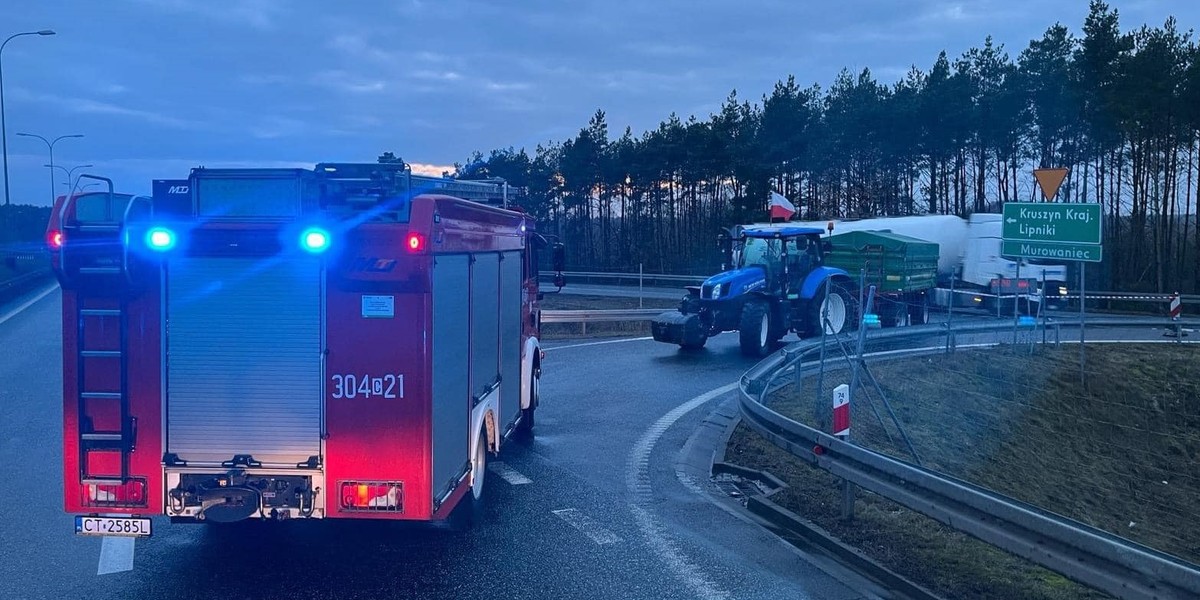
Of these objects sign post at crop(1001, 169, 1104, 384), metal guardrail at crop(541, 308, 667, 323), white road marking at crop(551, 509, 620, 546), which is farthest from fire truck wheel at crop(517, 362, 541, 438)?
metal guardrail at crop(541, 308, 667, 323)

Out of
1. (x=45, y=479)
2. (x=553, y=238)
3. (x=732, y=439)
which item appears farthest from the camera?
(x=553, y=238)

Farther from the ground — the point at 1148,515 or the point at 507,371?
the point at 507,371

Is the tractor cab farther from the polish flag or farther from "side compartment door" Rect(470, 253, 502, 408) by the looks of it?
"side compartment door" Rect(470, 253, 502, 408)

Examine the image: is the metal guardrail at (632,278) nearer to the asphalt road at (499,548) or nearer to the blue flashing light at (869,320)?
the blue flashing light at (869,320)

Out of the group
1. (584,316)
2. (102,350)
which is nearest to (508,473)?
(102,350)

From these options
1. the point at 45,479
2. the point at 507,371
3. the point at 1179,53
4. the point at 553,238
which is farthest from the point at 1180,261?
the point at 45,479

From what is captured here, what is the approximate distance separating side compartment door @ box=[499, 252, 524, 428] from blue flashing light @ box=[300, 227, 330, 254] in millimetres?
3018

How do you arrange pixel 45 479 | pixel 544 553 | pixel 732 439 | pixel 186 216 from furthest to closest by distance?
pixel 732 439 → pixel 45 479 → pixel 544 553 → pixel 186 216

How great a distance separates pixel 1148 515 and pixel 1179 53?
33080 millimetres

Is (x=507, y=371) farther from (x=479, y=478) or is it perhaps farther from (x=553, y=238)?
(x=553, y=238)

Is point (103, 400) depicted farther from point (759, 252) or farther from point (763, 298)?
point (759, 252)

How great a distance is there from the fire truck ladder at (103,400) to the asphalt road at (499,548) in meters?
0.81

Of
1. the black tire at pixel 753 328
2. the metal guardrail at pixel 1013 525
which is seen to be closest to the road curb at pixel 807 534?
the metal guardrail at pixel 1013 525

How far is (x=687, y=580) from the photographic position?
6.71m
